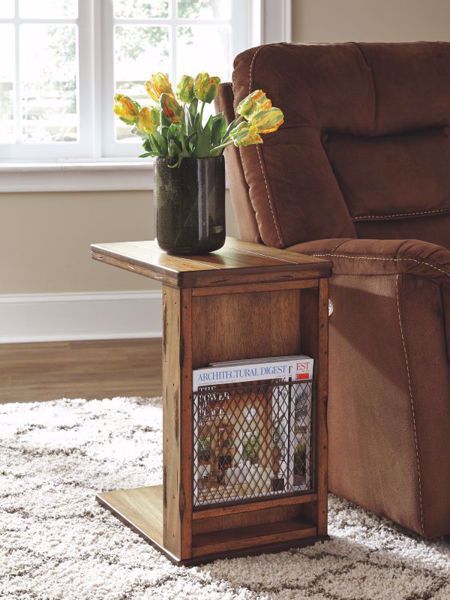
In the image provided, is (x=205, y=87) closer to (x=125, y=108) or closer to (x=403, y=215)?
(x=125, y=108)

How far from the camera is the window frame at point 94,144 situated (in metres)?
3.92

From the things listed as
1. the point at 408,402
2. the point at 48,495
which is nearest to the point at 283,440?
the point at 408,402

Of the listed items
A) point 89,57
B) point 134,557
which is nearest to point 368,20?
point 89,57

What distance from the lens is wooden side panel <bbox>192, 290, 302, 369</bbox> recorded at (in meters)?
1.98

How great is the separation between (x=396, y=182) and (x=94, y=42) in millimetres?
1801

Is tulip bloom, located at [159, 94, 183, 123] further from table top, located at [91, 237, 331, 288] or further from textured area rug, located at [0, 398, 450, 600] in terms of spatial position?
textured area rug, located at [0, 398, 450, 600]

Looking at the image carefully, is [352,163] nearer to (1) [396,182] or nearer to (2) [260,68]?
(1) [396,182]

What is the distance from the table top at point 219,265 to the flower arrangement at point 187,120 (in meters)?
0.19

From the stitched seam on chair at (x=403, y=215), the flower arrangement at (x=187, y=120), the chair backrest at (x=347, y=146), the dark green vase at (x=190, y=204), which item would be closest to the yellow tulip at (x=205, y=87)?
the flower arrangement at (x=187, y=120)

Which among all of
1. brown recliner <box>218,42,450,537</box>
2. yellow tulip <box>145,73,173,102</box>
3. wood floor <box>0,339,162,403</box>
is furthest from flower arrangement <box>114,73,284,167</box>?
wood floor <box>0,339,162,403</box>

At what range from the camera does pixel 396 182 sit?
2596 millimetres

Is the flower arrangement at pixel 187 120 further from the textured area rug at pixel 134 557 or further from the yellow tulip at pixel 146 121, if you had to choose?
the textured area rug at pixel 134 557

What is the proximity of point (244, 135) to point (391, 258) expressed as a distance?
363 millimetres

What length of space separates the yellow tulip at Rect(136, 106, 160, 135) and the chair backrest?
425mm
